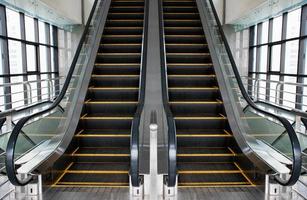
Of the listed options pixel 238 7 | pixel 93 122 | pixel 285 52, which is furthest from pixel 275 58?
pixel 93 122

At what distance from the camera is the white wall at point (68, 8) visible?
877 centimetres

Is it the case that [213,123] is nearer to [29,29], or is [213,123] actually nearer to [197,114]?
[197,114]

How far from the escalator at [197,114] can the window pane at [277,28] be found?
3.36 metres

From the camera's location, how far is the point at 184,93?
19.5 feet

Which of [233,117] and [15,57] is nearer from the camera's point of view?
[233,117]

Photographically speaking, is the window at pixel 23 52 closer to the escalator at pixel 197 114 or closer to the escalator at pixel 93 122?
the escalator at pixel 93 122

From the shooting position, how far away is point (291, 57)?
898cm

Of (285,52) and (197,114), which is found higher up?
(285,52)

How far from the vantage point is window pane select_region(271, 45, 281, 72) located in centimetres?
996

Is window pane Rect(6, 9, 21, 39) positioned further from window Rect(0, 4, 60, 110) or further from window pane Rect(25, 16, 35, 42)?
window pane Rect(25, 16, 35, 42)

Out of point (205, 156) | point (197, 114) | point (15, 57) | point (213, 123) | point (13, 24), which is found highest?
point (13, 24)

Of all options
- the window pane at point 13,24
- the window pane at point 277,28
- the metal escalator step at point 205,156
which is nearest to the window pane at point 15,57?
the window pane at point 13,24

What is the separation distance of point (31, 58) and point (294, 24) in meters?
8.07

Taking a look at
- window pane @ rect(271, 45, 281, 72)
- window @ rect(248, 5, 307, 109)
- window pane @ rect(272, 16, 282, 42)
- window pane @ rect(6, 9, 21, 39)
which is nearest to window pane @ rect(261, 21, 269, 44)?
window @ rect(248, 5, 307, 109)
